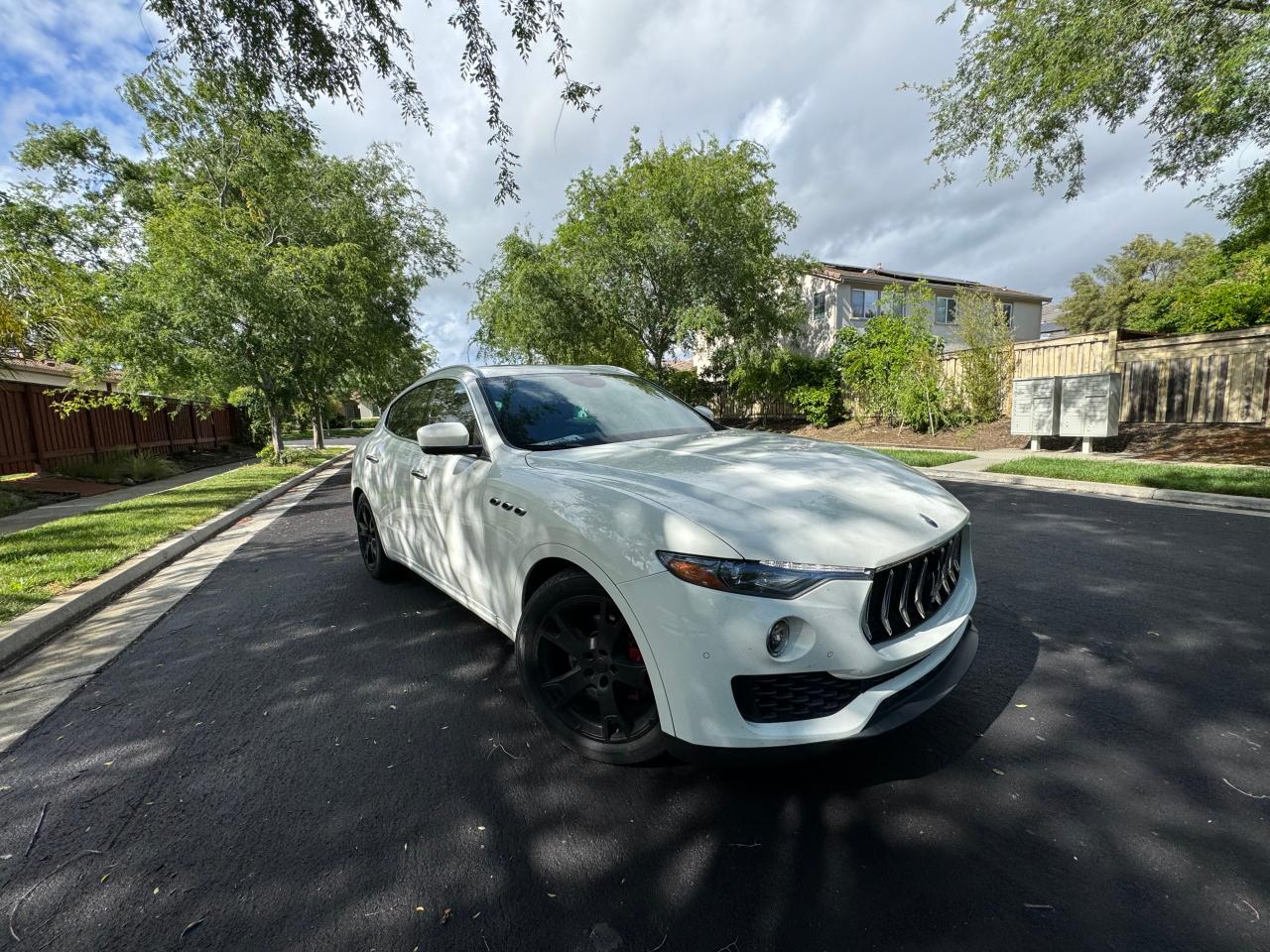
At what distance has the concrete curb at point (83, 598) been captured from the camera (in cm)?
353

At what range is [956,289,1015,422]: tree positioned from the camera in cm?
1406

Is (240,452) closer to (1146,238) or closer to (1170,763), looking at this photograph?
(1170,763)

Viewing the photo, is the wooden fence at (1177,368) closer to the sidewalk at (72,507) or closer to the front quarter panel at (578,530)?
the front quarter panel at (578,530)

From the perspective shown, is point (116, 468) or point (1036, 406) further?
point (116, 468)

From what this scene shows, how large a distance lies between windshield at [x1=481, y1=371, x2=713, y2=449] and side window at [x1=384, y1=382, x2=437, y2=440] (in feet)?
2.78

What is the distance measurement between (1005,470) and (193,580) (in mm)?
10806

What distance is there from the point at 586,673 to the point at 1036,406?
1258 cm

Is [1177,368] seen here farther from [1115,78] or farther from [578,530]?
[578,530]

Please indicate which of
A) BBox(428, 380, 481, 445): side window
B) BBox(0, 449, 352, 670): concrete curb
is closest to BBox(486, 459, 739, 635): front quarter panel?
BBox(428, 380, 481, 445): side window

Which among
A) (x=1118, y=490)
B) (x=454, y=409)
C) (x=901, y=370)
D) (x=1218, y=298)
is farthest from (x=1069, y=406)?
(x=1218, y=298)

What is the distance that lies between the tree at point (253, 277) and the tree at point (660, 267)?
5322mm

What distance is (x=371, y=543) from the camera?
4.66 meters

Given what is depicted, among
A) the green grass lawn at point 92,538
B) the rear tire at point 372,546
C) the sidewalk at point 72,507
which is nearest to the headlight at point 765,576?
the rear tire at point 372,546

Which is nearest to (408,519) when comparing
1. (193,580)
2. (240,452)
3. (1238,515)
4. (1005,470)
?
(193,580)
